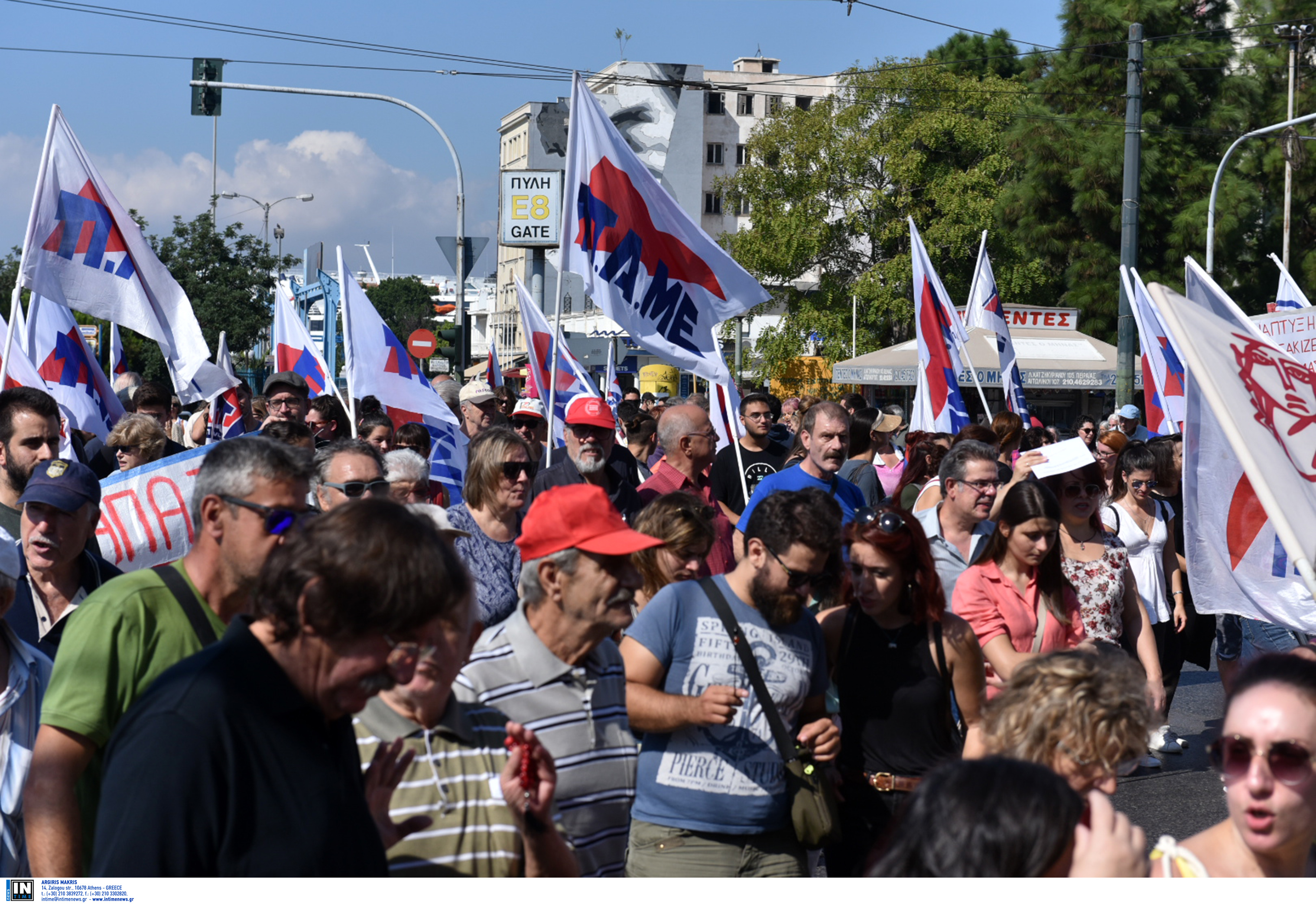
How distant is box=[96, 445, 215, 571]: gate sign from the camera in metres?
4.90

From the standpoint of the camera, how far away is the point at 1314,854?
256 centimetres

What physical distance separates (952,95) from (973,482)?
118 ft

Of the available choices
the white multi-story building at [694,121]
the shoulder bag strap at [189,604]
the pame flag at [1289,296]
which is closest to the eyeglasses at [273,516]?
the shoulder bag strap at [189,604]

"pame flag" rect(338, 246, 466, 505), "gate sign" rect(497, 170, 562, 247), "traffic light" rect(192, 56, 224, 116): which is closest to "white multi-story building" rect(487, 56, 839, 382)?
"gate sign" rect(497, 170, 562, 247)

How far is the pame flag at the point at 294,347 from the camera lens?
11492mm

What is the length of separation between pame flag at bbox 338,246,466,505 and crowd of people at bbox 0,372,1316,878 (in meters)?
3.60

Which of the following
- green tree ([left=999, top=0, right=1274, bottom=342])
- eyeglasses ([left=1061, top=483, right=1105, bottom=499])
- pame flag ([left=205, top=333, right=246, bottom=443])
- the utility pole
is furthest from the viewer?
green tree ([left=999, top=0, right=1274, bottom=342])

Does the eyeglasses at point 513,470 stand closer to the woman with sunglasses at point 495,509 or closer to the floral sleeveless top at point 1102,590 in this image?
the woman with sunglasses at point 495,509

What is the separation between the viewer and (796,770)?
365cm

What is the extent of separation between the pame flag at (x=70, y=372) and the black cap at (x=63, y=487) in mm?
4118

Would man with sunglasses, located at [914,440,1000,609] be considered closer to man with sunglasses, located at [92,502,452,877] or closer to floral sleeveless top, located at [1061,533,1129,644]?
floral sleeveless top, located at [1061,533,1129,644]

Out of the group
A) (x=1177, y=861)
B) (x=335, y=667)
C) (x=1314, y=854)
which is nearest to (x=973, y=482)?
(x=1314, y=854)

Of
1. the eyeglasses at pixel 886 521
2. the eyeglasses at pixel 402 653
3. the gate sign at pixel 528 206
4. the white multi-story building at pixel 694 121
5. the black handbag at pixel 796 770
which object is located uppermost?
the white multi-story building at pixel 694 121

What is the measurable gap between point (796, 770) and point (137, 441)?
4.20 meters
